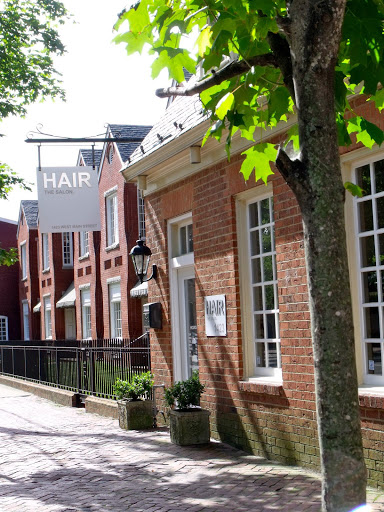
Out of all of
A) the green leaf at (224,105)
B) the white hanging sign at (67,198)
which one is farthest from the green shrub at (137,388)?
the green leaf at (224,105)

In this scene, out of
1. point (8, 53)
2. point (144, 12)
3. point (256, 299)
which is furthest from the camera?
point (8, 53)

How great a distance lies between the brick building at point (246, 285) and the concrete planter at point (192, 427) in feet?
0.78

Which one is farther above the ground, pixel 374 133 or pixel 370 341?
pixel 374 133

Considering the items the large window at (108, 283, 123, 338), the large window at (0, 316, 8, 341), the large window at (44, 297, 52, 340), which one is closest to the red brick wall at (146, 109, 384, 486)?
the large window at (108, 283, 123, 338)

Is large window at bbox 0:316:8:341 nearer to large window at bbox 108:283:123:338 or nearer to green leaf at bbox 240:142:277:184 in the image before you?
large window at bbox 108:283:123:338

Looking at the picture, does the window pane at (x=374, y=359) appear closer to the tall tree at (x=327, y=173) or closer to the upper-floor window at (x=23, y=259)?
the tall tree at (x=327, y=173)

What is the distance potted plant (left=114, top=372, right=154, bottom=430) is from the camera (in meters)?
11.9

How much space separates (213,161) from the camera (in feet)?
33.1

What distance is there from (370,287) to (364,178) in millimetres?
1038

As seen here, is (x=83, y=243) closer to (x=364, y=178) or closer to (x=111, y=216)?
(x=111, y=216)

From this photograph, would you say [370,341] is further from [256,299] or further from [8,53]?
[8,53]

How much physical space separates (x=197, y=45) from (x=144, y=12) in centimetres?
39

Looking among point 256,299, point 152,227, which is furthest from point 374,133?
point 152,227

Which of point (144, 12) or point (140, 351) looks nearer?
point (144, 12)
